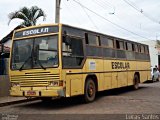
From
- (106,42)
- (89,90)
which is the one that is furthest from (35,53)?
(106,42)

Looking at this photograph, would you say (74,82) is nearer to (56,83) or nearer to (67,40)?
(56,83)

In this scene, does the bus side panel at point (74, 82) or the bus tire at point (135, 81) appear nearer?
the bus side panel at point (74, 82)

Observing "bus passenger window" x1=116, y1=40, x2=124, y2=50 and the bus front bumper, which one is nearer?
the bus front bumper

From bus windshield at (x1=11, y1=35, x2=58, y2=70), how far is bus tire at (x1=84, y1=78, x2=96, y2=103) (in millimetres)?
2298

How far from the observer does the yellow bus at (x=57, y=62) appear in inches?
471

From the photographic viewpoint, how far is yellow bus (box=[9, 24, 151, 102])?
39.2 ft

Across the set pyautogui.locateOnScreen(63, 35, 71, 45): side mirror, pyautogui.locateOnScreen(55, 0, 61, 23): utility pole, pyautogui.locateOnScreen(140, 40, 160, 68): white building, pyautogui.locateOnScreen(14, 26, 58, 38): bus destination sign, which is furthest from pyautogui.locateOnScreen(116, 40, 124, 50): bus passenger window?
pyautogui.locateOnScreen(140, 40, 160, 68): white building

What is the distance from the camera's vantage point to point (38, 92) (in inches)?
473

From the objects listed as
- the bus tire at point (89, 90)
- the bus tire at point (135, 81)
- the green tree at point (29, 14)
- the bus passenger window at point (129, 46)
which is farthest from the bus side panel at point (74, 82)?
the green tree at point (29, 14)

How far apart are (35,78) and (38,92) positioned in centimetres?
57

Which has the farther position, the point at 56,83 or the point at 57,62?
the point at 57,62

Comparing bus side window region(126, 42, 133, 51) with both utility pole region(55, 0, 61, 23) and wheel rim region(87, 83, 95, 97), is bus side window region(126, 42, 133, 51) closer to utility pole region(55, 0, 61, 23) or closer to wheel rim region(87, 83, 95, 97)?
utility pole region(55, 0, 61, 23)

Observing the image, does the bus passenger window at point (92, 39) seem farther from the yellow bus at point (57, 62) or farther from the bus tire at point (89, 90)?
the bus tire at point (89, 90)

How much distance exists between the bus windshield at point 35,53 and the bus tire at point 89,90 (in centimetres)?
230
